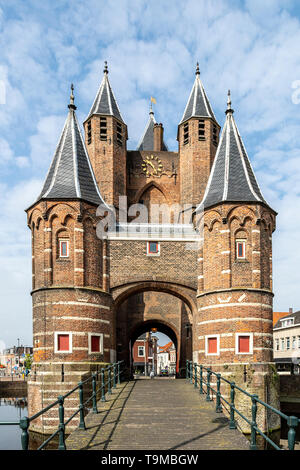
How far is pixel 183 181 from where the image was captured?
29406mm

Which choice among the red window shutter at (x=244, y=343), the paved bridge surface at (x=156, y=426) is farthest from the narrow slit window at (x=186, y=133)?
the paved bridge surface at (x=156, y=426)

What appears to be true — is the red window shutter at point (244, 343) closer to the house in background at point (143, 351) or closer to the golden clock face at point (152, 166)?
the golden clock face at point (152, 166)

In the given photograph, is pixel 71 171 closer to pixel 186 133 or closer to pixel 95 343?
pixel 95 343

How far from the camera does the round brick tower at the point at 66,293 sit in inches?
792

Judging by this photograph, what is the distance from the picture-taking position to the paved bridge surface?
907cm

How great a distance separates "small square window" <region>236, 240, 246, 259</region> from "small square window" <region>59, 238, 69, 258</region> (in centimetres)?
777

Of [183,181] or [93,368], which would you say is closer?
[93,368]

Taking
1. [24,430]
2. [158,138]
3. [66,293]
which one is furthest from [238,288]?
[158,138]

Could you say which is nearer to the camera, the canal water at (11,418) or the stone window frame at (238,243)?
the canal water at (11,418)

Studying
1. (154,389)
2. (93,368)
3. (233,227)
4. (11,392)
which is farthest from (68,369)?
(11,392)

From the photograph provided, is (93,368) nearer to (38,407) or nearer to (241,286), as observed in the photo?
(38,407)

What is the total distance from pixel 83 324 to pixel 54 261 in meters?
3.10

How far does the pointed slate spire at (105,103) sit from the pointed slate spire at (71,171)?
3.78 meters

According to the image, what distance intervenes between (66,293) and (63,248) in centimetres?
208
